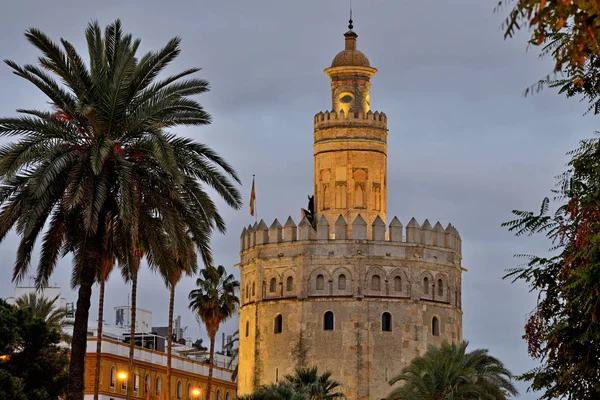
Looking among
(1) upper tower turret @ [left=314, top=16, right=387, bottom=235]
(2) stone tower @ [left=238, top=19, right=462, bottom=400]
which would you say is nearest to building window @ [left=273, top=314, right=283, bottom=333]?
(2) stone tower @ [left=238, top=19, right=462, bottom=400]

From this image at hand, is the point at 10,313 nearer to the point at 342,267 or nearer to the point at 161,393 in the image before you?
the point at 342,267

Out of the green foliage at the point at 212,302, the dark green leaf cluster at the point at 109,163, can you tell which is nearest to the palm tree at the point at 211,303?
the green foliage at the point at 212,302

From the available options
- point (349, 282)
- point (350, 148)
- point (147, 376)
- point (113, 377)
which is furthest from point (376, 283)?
point (147, 376)

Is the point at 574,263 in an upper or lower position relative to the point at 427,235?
lower

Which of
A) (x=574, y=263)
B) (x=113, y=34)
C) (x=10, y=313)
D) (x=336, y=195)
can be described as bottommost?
(x=574, y=263)

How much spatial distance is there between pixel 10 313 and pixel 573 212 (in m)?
26.6

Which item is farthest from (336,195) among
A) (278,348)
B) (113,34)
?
(113,34)

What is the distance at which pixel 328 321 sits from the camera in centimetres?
6209

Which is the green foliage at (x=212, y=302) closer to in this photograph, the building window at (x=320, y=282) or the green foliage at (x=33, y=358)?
the building window at (x=320, y=282)

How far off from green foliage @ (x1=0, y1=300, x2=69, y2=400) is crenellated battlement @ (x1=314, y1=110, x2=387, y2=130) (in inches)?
1068

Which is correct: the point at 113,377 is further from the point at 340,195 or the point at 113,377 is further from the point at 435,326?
the point at 435,326

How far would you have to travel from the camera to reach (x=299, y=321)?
6241 cm

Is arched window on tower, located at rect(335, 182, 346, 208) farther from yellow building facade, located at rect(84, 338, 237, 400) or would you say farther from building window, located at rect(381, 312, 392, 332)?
yellow building facade, located at rect(84, 338, 237, 400)

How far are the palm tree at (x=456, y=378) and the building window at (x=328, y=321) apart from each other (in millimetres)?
18489
